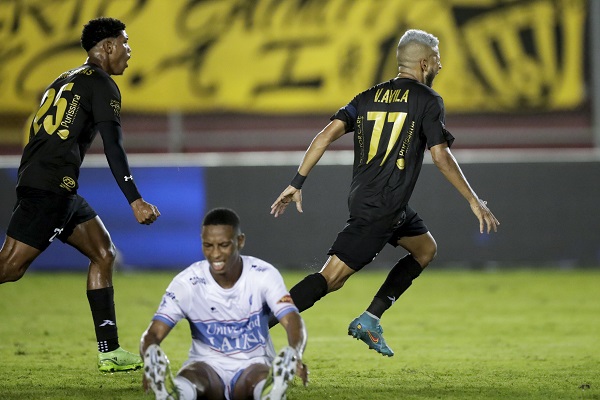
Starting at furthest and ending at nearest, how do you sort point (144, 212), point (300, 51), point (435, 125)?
point (300, 51) → point (435, 125) → point (144, 212)

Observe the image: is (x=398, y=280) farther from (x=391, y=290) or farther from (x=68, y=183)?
(x=68, y=183)

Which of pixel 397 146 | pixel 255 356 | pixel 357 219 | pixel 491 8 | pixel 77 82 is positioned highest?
pixel 491 8

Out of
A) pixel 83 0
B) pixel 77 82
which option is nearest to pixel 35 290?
pixel 83 0

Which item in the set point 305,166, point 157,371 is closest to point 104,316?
point 305,166

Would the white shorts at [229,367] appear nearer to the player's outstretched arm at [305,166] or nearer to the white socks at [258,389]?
the white socks at [258,389]

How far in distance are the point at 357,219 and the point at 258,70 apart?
28.8 ft

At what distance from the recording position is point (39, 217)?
22.0ft

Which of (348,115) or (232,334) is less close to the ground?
(348,115)

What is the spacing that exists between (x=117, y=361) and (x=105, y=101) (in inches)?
64.2

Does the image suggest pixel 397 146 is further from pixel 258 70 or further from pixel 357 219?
pixel 258 70

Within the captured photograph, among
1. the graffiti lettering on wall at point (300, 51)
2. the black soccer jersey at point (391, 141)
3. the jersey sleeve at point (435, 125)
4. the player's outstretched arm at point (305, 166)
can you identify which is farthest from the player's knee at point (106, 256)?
the graffiti lettering on wall at point (300, 51)

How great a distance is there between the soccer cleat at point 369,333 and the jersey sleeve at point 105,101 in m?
1.97

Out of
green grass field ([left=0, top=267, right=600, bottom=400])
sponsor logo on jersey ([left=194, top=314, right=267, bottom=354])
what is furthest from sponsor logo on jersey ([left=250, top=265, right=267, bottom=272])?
green grass field ([left=0, top=267, right=600, bottom=400])

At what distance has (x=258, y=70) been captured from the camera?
15.5 metres
